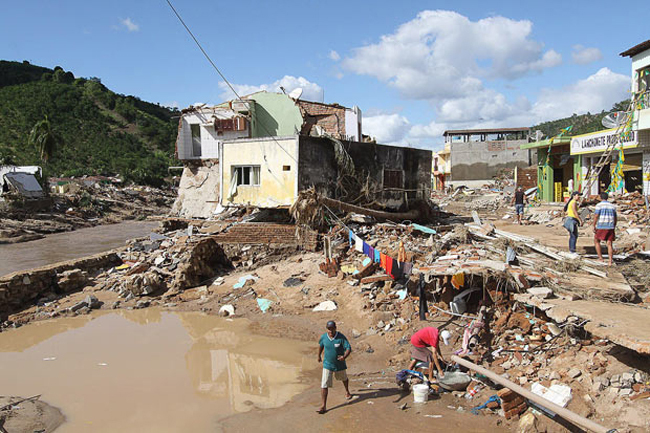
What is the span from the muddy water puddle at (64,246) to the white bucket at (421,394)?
46.3 feet

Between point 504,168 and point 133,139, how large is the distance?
1880 inches

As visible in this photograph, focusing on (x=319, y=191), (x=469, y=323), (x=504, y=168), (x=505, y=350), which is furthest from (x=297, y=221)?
(x=504, y=168)

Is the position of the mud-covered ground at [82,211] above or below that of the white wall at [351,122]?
below

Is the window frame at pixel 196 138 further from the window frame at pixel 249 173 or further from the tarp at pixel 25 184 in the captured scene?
the tarp at pixel 25 184

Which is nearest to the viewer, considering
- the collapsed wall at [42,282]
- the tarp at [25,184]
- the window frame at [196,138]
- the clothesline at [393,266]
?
the clothesline at [393,266]

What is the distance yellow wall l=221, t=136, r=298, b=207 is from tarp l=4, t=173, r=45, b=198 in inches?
815

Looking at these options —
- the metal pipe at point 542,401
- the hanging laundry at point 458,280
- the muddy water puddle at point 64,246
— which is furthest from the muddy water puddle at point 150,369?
the muddy water puddle at point 64,246

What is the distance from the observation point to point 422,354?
625 centimetres

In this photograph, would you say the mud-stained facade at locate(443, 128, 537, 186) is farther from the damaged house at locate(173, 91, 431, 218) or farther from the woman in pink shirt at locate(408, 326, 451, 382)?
the woman in pink shirt at locate(408, 326, 451, 382)

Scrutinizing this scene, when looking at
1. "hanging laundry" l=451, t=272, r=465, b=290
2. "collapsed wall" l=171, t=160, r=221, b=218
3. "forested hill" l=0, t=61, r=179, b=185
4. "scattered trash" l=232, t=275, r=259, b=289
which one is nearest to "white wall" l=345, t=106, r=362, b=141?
"collapsed wall" l=171, t=160, r=221, b=218

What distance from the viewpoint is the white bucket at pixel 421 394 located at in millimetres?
5707

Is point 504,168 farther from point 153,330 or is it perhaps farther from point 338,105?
point 153,330

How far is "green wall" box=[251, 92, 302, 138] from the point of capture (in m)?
21.1

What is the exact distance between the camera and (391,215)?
47.2 ft
